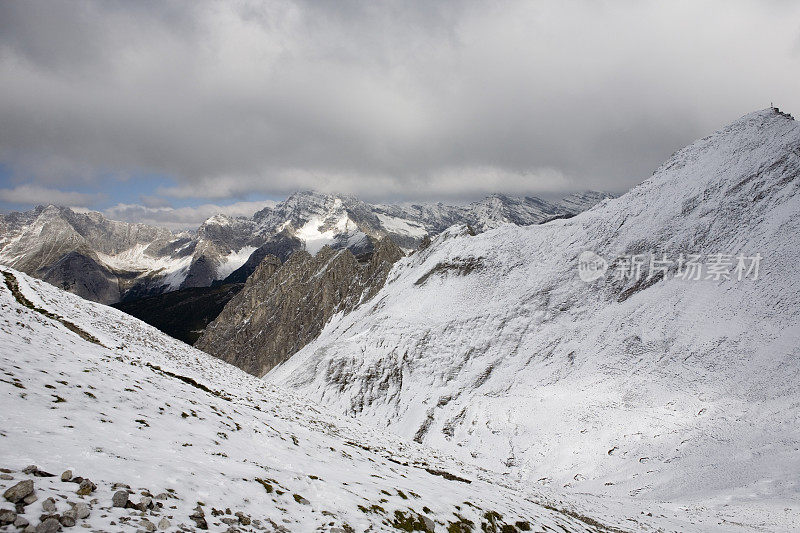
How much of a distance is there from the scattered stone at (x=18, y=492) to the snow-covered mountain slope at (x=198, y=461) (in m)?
0.25

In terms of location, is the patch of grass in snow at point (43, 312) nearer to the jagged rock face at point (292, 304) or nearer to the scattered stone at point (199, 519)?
the scattered stone at point (199, 519)

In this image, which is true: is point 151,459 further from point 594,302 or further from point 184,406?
point 594,302

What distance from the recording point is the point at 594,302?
59312 mm

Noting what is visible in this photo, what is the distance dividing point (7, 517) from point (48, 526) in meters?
0.51

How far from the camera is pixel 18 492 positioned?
19.2 ft

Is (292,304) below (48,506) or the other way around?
the other way around

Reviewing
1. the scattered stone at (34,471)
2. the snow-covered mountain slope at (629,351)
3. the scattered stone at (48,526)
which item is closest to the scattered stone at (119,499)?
the scattered stone at (48,526)

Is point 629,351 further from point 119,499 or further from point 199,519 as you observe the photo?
point 119,499

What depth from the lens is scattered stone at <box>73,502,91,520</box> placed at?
607cm

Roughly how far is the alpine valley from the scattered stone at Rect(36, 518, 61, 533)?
0.08ft

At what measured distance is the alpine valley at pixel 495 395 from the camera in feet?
30.7

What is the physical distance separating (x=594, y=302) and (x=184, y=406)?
5943 centimetres

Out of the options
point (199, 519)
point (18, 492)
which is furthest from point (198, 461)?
point (18, 492)

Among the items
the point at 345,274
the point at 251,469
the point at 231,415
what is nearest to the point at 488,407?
the point at 231,415
